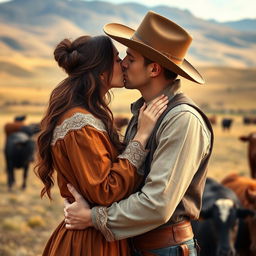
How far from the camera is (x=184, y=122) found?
251cm

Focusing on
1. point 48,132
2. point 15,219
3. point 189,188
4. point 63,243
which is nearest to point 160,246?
point 189,188

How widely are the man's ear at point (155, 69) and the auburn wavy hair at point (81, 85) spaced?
242 millimetres

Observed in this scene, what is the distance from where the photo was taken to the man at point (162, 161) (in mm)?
2473

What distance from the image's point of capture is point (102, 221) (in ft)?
8.33

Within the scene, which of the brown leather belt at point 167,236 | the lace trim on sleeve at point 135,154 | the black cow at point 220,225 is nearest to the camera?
the lace trim on sleeve at point 135,154

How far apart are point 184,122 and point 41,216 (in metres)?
7.95

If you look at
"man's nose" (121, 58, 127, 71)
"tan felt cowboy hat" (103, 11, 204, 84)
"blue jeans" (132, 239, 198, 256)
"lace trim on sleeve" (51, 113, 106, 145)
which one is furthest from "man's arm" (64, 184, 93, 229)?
"tan felt cowboy hat" (103, 11, 204, 84)

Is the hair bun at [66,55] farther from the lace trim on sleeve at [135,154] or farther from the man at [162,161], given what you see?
the lace trim on sleeve at [135,154]

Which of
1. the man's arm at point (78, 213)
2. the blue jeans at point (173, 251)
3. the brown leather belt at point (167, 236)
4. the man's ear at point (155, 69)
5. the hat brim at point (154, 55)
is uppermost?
the hat brim at point (154, 55)

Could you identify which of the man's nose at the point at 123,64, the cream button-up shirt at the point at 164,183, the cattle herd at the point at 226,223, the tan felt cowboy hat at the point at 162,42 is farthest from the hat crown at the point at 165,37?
the cattle herd at the point at 226,223

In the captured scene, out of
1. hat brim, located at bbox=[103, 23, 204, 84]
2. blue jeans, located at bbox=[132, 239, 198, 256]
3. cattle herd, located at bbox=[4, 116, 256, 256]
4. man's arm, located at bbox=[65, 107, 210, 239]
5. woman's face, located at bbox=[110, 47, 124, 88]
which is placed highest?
hat brim, located at bbox=[103, 23, 204, 84]

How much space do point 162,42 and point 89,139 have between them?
0.70m

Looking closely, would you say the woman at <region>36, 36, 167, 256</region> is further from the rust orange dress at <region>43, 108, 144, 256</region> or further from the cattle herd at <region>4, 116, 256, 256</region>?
the cattle herd at <region>4, 116, 256, 256</region>

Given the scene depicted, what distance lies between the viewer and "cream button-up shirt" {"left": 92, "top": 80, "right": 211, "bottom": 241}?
2457mm
